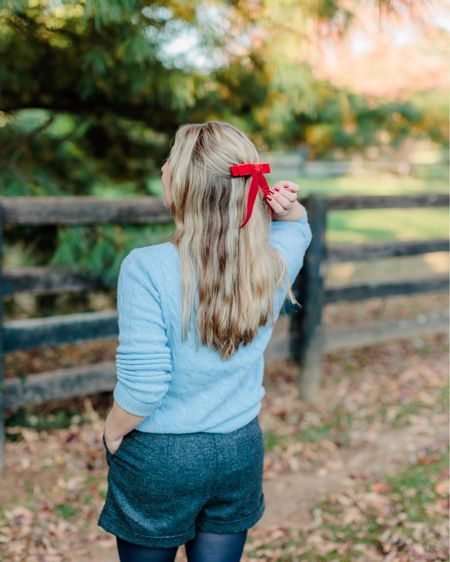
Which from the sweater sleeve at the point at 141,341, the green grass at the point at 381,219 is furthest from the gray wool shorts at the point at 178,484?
the green grass at the point at 381,219

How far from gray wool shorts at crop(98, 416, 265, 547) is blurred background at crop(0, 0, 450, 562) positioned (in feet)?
4.22

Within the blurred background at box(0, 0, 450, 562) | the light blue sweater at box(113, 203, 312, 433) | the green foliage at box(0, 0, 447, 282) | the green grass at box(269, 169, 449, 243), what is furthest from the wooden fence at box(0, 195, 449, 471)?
the green grass at box(269, 169, 449, 243)

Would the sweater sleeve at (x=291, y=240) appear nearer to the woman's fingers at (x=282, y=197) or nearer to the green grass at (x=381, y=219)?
the woman's fingers at (x=282, y=197)

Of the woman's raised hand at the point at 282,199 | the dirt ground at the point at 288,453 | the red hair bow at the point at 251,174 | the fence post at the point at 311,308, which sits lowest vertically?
the dirt ground at the point at 288,453

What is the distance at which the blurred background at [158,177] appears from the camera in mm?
3088

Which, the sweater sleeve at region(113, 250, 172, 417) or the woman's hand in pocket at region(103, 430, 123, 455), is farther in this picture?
the woman's hand in pocket at region(103, 430, 123, 455)

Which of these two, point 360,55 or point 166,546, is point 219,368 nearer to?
point 166,546

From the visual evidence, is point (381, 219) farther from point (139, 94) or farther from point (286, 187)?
point (286, 187)

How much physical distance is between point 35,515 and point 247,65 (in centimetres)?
299

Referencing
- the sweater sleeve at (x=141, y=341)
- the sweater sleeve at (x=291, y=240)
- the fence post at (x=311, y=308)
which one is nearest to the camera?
the sweater sleeve at (x=141, y=341)

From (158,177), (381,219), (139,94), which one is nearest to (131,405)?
(139,94)

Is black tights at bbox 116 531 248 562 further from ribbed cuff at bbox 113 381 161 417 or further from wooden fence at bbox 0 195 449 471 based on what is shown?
wooden fence at bbox 0 195 449 471

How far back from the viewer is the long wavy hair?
1522mm

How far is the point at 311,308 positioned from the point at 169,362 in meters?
2.97
